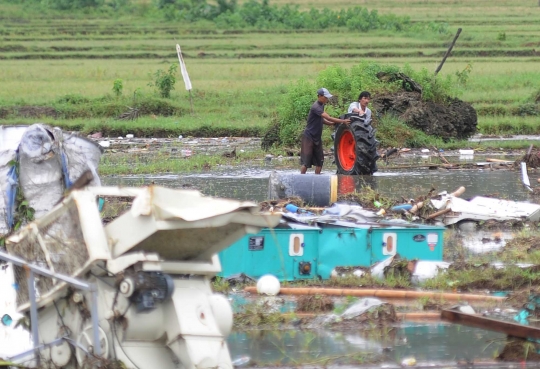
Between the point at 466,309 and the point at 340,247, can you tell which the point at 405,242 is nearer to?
the point at 340,247

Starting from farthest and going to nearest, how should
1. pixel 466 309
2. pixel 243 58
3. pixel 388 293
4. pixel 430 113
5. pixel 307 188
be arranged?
pixel 243 58
pixel 430 113
pixel 307 188
pixel 388 293
pixel 466 309

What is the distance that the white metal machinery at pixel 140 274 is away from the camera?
561 cm

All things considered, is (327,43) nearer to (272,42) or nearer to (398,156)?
(272,42)

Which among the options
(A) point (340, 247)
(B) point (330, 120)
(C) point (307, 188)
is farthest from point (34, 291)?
(B) point (330, 120)

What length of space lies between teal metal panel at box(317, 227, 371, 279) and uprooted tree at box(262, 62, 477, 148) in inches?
413

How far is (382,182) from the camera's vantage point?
48.8 ft

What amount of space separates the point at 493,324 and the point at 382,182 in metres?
8.06

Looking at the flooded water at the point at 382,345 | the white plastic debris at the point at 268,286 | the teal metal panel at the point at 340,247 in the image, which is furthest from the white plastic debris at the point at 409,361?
the teal metal panel at the point at 340,247

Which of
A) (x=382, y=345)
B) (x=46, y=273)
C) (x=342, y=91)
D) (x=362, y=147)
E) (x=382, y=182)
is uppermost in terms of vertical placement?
(x=46, y=273)

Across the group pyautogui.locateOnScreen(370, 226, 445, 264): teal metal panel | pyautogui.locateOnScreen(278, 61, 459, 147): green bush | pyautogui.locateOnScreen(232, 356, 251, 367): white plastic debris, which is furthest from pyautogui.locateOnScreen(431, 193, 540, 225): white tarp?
pyautogui.locateOnScreen(278, 61, 459, 147): green bush

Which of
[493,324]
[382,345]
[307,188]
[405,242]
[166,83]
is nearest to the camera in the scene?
[493,324]

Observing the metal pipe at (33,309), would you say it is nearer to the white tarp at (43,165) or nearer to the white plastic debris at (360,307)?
the white plastic debris at (360,307)

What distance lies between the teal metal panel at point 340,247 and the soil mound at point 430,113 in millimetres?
11365

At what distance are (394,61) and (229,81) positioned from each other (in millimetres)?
7514
